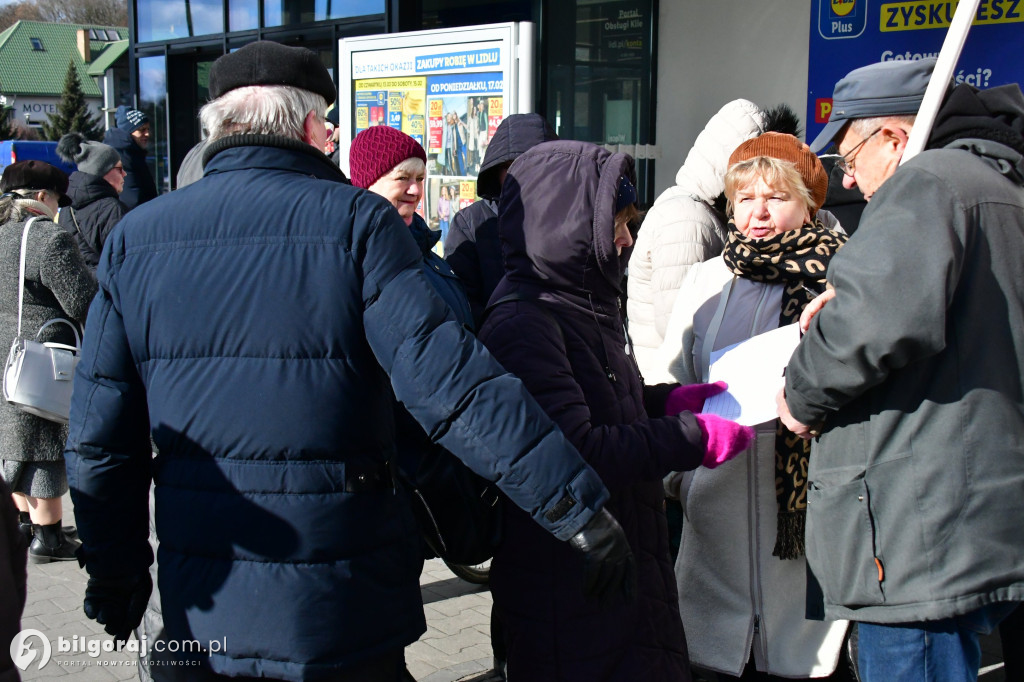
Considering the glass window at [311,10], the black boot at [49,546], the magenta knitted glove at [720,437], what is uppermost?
the glass window at [311,10]

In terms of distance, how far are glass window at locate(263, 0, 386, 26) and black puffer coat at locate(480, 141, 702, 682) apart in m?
5.54

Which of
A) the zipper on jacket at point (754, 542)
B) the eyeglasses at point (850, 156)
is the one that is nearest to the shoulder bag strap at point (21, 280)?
the zipper on jacket at point (754, 542)

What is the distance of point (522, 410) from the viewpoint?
1926 millimetres

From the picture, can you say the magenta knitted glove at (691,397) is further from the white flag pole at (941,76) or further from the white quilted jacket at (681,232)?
the white quilted jacket at (681,232)

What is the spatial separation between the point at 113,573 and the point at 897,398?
177 cm

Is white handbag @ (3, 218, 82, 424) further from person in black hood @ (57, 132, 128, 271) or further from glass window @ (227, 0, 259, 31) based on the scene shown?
glass window @ (227, 0, 259, 31)

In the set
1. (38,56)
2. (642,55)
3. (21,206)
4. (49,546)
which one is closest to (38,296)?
(21,206)

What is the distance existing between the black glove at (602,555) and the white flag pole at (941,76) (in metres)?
1.04

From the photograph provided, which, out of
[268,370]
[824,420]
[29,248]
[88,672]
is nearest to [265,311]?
[268,370]

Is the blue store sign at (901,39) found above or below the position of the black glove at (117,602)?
above

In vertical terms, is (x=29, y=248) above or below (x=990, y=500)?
above

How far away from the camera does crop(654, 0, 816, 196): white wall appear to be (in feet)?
19.7

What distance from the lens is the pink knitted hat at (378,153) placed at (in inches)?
155

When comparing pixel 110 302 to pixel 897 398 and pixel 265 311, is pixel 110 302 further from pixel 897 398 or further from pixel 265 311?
Answer: pixel 897 398
